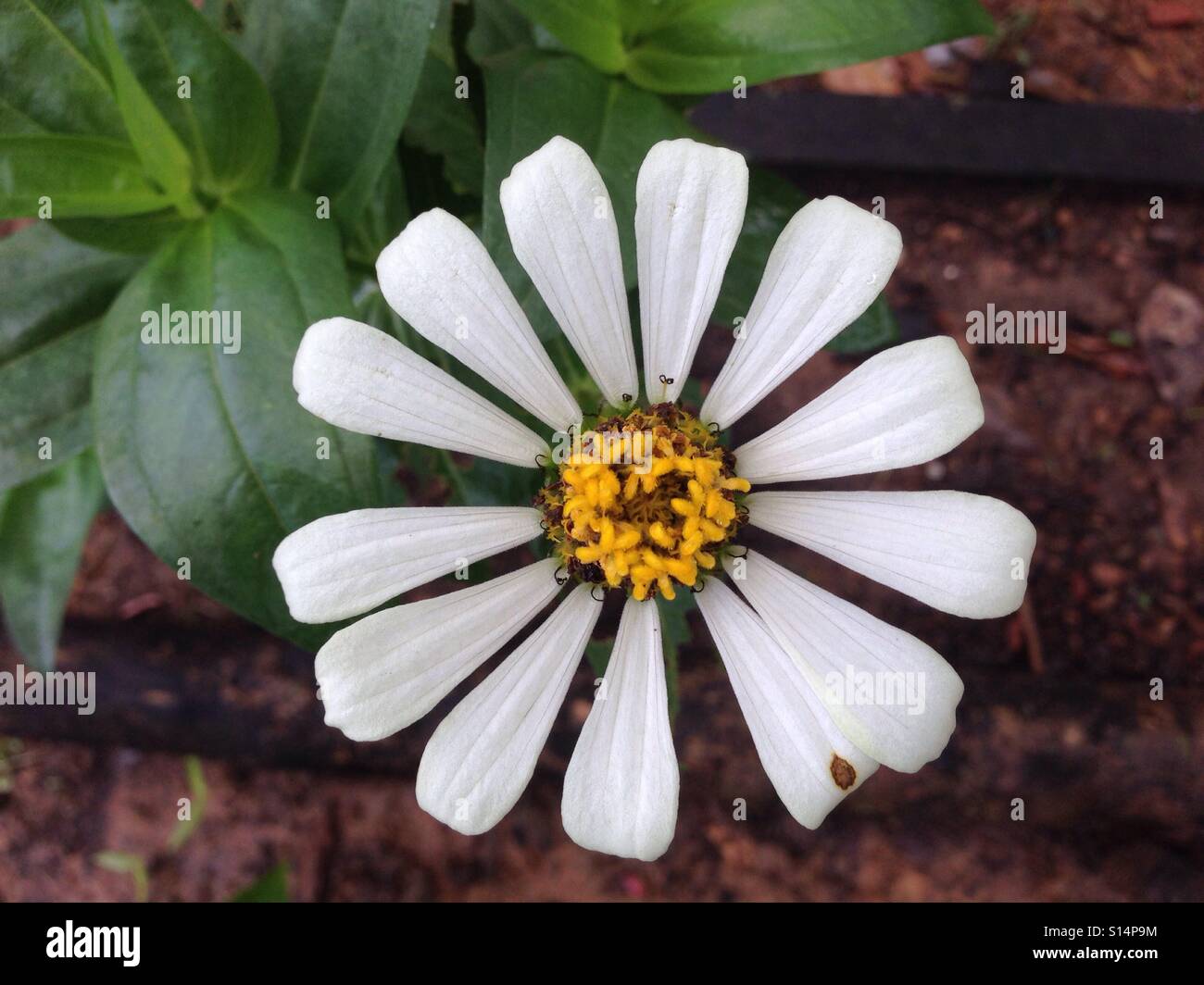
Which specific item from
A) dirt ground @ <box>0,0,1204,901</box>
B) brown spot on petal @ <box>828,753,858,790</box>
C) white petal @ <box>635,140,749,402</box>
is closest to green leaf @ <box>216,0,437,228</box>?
white petal @ <box>635,140,749,402</box>

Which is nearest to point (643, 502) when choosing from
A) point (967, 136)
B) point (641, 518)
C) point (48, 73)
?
point (641, 518)

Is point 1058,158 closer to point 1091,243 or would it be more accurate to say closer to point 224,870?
point 1091,243

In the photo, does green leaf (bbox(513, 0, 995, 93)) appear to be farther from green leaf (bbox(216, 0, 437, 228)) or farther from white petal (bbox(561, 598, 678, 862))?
white petal (bbox(561, 598, 678, 862))

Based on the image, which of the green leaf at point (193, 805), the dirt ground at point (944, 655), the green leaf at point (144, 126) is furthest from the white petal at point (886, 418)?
the green leaf at point (193, 805)

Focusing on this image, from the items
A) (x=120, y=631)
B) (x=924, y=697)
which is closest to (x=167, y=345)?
(x=924, y=697)

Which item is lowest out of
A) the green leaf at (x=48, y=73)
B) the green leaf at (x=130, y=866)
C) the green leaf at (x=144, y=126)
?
the green leaf at (x=130, y=866)

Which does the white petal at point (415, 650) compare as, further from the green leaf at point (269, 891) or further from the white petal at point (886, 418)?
the green leaf at point (269, 891)

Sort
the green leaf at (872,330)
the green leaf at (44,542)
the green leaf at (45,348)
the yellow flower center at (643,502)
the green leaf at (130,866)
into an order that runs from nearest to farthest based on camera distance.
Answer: the yellow flower center at (643,502)
the green leaf at (45,348)
the green leaf at (872,330)
the green leaf at (44,542)
the green leaf at (130,866)
